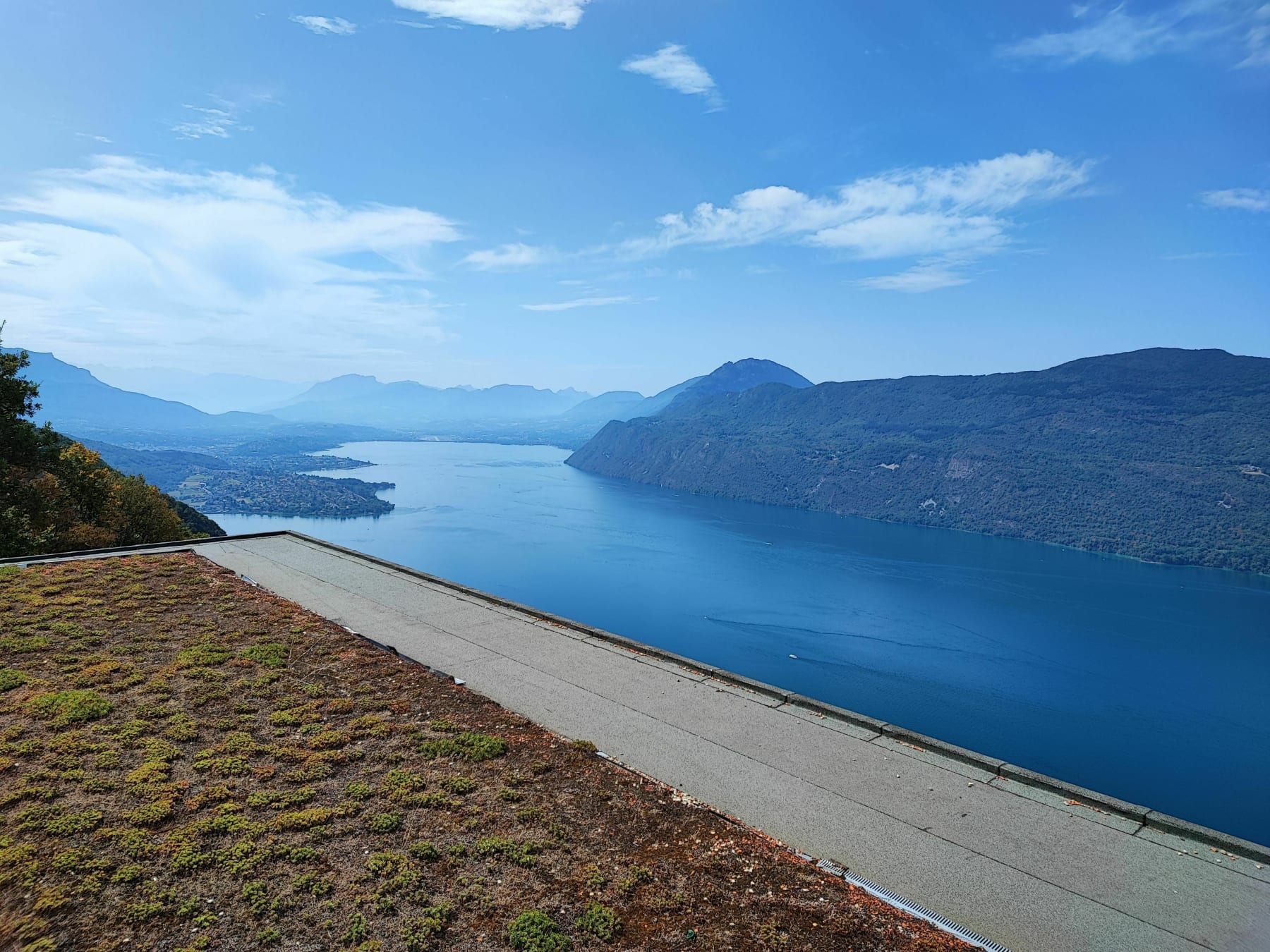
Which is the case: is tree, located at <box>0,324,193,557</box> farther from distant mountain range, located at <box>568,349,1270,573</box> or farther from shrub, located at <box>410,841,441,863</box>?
distant mountain range, located at <box>568,349,1270,573</box>

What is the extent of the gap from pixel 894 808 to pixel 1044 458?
427 ft

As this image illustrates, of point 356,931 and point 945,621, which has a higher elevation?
point 356,931

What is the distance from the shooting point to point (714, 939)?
13.8 ft

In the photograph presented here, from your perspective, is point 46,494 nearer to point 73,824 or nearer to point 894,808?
point 73,824

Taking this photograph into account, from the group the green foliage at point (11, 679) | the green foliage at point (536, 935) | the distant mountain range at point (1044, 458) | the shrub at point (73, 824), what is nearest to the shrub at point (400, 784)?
the green foliage at point (536, 935)

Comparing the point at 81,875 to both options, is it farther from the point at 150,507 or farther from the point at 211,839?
the point at 150,507

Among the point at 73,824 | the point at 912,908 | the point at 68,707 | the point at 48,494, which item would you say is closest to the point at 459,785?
the point at 73,824

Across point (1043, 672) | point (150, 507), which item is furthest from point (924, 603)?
point (150, 507)

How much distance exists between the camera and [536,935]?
13.7 feet

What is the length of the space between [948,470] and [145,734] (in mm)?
125757

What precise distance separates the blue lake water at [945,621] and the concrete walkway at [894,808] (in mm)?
32924

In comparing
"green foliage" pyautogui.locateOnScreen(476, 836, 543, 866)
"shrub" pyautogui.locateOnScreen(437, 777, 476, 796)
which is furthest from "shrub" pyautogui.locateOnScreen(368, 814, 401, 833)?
"green foliage" pyautogui.locateOnScreen(476, 836, 543, 866)

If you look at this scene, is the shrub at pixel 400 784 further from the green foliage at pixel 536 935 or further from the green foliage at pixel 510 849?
the green foliage at pixel 536 935

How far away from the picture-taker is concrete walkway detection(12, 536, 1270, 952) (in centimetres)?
473
